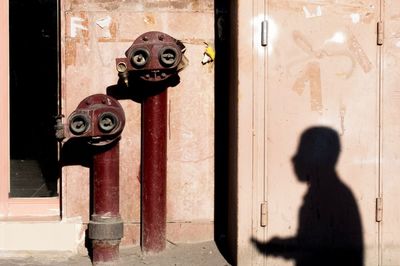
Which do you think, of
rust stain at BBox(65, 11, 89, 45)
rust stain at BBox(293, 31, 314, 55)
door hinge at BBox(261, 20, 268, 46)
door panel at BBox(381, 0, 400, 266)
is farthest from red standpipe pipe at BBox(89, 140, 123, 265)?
door panel at BBox(381, 0, 400, 266)

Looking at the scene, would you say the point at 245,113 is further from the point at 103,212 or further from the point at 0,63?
the point at 0,63

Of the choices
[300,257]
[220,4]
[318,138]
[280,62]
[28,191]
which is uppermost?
[220,4]

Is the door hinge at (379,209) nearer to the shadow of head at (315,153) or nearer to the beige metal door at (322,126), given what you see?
the beige metal door at (322,126)

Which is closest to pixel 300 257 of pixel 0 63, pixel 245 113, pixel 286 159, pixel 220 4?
pixel 286 159

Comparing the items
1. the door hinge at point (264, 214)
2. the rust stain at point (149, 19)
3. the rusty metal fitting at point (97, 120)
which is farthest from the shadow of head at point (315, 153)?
the rust stain at point (149, 19)

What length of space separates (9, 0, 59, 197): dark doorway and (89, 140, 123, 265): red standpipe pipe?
491mm

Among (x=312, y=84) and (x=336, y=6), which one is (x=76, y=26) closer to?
(x=312, y=84)

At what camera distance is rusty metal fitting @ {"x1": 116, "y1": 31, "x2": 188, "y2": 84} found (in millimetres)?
6312

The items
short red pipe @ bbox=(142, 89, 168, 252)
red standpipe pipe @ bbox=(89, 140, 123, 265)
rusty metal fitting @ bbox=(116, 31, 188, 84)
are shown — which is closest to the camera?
rusty metal fitting @ bbox=(116, 31, 188, 84)

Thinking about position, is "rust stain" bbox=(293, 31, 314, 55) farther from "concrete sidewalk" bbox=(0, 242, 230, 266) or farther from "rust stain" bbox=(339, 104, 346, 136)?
"concrete sidewalk" bbox=(0, 242, 230, 266)

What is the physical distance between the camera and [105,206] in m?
6.47

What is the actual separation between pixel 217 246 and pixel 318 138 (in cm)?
125

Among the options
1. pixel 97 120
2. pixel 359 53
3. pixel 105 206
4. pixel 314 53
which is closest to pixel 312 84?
pixel 314 53

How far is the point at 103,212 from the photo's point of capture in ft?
21.2
